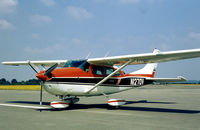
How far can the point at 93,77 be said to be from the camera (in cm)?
1023

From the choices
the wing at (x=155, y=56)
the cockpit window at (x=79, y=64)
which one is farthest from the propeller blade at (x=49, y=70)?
the wing at (x=155, y=56)

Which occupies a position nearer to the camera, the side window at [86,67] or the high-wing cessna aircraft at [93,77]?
the high-wing cessna aircraft at [93,77]

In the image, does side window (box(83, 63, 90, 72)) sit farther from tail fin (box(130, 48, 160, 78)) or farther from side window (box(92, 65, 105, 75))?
tail fin (box(130, 48, 160, 78))

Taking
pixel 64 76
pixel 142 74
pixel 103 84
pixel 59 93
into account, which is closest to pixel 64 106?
pixel 59 93

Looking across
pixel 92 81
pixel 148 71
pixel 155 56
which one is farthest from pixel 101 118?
pixel 148 71

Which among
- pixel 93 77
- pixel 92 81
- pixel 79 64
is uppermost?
pixel 79 64

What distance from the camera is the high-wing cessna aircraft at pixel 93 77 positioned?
899cm

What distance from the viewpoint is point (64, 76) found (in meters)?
9.26

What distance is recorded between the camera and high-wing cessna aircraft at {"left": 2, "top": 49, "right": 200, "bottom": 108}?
8.99m

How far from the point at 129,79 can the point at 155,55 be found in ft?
9.89

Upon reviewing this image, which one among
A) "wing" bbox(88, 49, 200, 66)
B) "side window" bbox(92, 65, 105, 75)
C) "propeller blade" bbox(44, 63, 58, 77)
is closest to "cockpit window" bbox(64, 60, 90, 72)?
"wing" bbox(88, 49, 200, 66)

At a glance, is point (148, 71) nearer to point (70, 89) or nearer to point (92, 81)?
point (92, 81)

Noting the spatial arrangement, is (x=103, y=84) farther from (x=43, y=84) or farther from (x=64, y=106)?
(x=43, y=84)

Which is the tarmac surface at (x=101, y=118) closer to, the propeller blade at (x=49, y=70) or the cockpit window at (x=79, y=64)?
the propeller blade at (x=49, y=70)
